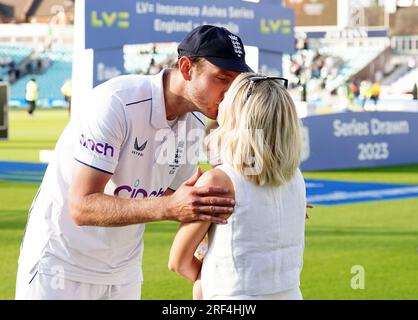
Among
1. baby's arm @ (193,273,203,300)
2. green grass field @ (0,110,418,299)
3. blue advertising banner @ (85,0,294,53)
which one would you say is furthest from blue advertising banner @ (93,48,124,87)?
baby's arm @ (193,273,203,300)

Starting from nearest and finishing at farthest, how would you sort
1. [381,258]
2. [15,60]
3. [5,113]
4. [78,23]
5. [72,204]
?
[72,204], [381,258], [78,23], [5,113], [15,60]

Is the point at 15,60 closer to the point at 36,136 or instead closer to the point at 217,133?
the point at 36,136

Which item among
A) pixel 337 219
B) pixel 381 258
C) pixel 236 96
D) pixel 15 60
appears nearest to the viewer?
pixel 236 96

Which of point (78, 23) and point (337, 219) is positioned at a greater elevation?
point (78, 23)

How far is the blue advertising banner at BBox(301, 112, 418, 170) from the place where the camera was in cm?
1816

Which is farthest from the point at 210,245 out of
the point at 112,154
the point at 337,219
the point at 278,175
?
the point at 337,219

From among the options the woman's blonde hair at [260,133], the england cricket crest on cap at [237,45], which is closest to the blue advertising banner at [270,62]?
the england cricket crest on cap at [237,45]

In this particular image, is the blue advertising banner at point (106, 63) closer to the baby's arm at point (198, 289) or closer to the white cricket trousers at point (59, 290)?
the white cricket trousers at point (59, 290)

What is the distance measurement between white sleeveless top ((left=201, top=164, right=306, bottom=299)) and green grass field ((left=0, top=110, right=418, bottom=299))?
432 centimetres

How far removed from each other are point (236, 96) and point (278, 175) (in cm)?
31

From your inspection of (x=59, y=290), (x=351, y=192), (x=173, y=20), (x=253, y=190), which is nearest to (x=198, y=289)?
(x=253, y=190)

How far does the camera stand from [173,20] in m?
17.2

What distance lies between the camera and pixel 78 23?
15859 mm

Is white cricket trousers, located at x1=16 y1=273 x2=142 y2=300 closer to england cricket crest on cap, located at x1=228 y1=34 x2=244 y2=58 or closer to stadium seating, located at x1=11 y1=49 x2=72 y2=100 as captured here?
england cricket crest on cap, located at x1=228 y1=34 x2=244 y2=58
